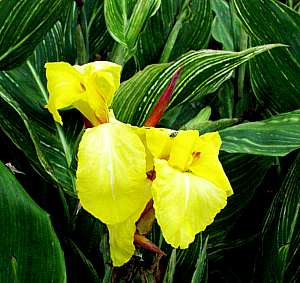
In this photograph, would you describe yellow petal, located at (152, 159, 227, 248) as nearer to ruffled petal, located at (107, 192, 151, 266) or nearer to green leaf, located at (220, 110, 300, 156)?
ruffled petal, located at (107, 192, 151, 266)

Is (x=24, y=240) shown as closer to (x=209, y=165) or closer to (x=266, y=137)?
(x=209, y=165)

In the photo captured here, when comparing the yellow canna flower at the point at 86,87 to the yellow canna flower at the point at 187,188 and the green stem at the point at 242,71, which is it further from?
the green stem at the point at 242,71

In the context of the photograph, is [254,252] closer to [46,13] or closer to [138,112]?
[138,112]

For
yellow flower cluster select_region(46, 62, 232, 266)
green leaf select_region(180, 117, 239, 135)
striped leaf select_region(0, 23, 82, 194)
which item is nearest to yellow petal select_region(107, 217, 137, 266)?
yellow flower cluster select_region(46, 62, 232, 266)

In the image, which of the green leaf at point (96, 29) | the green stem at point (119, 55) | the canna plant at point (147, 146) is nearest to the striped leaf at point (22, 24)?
the canna plant at point (147, 146)

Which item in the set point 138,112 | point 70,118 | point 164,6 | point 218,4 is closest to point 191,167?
point 138,112
